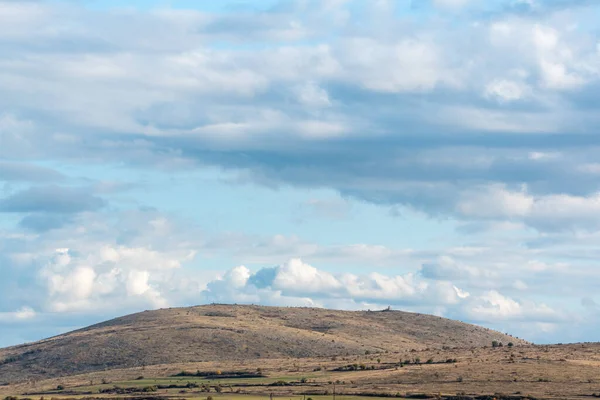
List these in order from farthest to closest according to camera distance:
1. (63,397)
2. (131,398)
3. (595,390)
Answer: (63,397), (131,398), (595,390)

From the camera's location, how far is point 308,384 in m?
183

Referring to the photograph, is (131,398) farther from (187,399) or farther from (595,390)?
(595,390)

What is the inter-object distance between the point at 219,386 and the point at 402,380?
33118 mm

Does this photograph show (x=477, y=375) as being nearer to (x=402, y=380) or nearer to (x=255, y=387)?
(x=402, y=380)

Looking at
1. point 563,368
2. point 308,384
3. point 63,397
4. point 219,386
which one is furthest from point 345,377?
point 63,397

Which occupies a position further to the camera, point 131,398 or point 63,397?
point 63,397

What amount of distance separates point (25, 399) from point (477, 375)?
263ft

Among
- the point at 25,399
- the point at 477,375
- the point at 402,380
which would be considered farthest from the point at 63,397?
the point at 477,375

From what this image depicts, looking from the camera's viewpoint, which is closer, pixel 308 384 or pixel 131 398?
pixel 131 398

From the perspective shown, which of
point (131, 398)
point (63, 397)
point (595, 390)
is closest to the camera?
point (595, 390)

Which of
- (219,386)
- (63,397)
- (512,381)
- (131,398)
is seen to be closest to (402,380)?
(512,381)

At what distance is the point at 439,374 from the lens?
611ft

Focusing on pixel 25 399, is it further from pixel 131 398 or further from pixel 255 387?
pixel 255 387

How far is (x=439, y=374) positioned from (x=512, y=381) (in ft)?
55.7
